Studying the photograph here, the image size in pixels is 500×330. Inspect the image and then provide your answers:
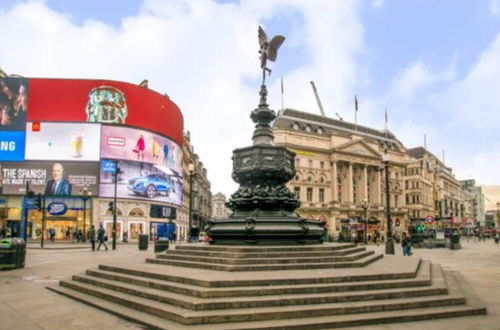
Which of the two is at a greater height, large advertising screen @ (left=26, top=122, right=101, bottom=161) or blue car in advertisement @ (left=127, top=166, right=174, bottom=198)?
large advertising screen @ (left=26, top=122, right=101, bottom=161)

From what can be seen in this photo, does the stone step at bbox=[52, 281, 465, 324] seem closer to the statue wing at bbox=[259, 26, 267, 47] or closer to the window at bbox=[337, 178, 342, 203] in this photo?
the statue wing at bbox=[259, 26, 267, 47]

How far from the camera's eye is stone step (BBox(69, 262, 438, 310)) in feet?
26.0

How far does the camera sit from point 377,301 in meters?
8.78

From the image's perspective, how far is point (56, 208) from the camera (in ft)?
185

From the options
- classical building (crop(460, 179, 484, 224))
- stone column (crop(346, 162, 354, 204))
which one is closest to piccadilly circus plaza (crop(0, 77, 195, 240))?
stone column (crop(346, 162, 354, 204))

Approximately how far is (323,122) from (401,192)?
26.1 metres

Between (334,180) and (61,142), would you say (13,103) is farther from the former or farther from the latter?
(334,180)

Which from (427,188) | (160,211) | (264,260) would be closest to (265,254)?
(264,260)

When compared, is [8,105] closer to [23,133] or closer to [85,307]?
[23,133]

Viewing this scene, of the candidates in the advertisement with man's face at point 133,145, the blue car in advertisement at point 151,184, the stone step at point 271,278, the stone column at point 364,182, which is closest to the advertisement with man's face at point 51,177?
the advertisement with man's face at point 133,145

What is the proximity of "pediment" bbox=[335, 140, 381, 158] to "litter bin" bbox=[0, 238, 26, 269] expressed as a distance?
70.5 meters

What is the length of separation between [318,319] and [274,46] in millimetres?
11048

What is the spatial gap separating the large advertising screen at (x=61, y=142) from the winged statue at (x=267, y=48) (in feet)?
148

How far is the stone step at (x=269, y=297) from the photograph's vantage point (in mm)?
7926
